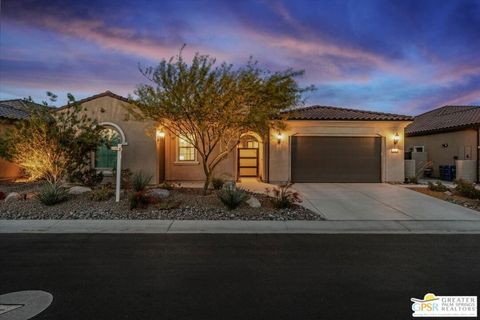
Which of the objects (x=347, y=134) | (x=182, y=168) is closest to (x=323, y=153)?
(x=347, y=134)

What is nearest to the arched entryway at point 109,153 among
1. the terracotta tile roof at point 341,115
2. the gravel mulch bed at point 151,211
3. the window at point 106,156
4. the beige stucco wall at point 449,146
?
the window at point 106,156

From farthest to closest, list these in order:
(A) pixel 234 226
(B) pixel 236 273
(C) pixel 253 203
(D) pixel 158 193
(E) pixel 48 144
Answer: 1. (E) pixel 48 144
2. (D) pixel 158 193
3. (C) pixel 253 203
4. (A) pixel 234 226
5. (B) pixel 236 273

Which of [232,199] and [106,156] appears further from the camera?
[106,156]

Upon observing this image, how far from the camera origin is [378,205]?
10758mm

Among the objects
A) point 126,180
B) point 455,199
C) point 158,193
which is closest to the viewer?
point 158,193

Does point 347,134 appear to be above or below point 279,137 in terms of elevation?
above

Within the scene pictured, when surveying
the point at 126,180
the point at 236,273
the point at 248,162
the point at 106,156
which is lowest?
the point at 236,273

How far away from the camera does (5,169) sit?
16297mm

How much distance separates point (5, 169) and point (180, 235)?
46.4 feet

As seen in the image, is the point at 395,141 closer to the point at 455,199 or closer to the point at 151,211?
the point at 455,199

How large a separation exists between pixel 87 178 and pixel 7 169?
651 centimetres

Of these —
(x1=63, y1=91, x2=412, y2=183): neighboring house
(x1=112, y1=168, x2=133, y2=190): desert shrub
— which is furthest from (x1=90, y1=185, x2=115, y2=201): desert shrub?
(x1=63, y1=91, x2=412, y2=183): neighboring house

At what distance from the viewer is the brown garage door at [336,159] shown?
17.2m

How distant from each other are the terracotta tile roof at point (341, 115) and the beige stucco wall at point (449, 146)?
450 centimetres
